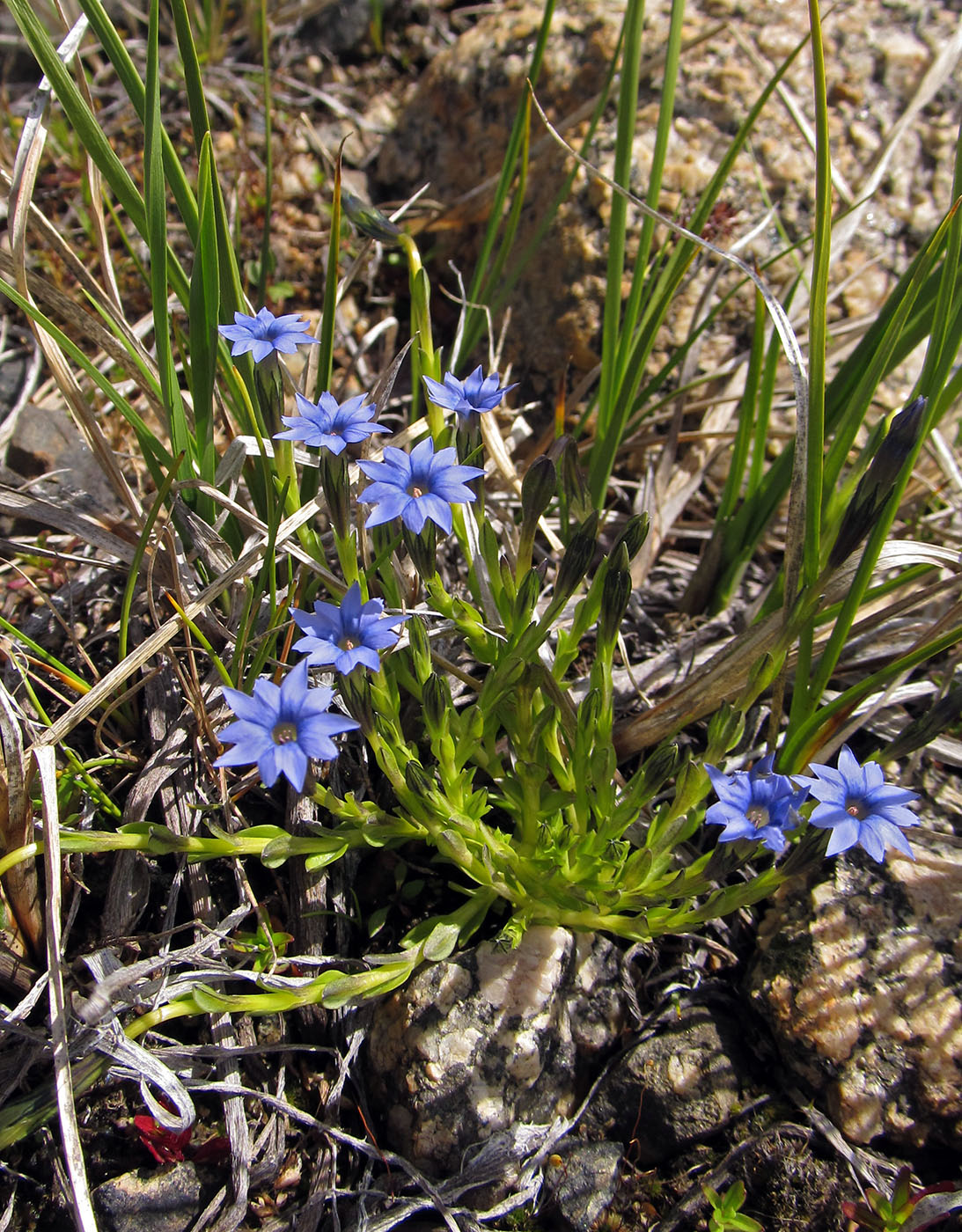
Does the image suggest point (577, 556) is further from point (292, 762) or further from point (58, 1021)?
point (58, 1021)

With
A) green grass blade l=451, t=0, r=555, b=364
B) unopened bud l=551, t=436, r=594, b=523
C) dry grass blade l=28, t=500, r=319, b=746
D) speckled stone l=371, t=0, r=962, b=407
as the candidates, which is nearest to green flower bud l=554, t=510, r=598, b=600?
unopened bud l=551, t=436, r=594, b=523

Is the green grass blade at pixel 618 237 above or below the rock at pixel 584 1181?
above

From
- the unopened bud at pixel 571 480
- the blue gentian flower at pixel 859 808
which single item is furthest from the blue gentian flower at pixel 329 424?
the blue gentian flower at pixel 859 808

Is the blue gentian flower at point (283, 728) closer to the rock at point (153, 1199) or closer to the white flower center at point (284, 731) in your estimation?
the white flower center at point (284, 731)

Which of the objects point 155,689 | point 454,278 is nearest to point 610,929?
point 155,689

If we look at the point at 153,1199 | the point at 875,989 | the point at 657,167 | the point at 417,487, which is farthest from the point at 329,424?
the point at 875,989

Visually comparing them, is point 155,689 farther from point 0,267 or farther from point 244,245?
point 244,245

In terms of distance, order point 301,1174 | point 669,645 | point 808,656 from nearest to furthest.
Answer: point 301,1174
point 808,656
point 669,645
